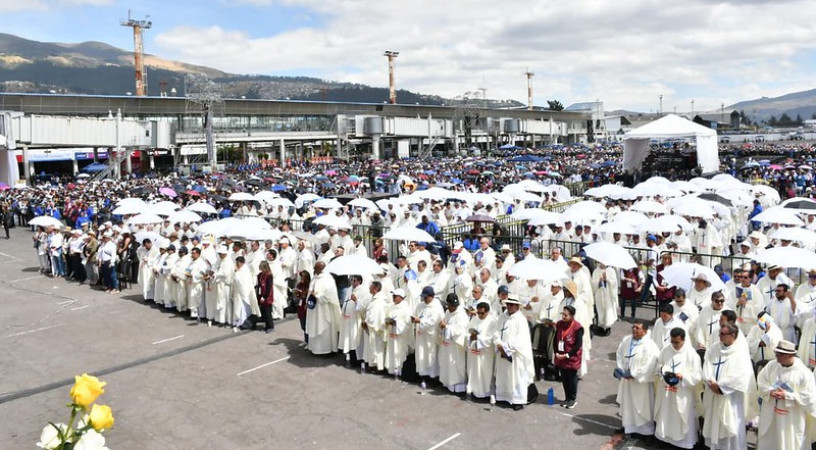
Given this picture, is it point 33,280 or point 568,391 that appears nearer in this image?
point 568,391

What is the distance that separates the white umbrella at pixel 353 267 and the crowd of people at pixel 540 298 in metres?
0.06

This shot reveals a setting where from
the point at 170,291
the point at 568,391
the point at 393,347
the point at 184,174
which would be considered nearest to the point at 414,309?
the point at 393,347

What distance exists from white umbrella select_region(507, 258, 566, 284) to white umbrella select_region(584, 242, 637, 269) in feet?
3.64

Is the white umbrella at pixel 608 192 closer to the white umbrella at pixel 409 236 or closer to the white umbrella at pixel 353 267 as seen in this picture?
the white umbrella at pixel 409 236

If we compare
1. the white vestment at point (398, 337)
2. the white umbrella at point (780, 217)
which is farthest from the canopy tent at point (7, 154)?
the white umbrella at point (780, 217)

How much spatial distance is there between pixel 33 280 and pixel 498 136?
90.8m

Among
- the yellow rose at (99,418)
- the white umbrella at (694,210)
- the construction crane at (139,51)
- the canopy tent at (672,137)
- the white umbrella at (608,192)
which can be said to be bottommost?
the yellow rose at (99,418)

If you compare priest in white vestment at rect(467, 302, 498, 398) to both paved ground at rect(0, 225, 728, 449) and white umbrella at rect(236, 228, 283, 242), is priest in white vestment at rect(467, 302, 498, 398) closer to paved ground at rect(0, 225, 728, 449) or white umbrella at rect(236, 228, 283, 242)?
paved ground at rect(0, 225, 728, 449)

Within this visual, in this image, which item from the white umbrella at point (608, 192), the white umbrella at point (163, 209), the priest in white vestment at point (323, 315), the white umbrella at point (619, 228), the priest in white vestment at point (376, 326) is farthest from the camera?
the white umbrella at point (608, 192)

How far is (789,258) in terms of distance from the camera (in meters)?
9.34

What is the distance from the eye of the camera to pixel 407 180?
33.8 m

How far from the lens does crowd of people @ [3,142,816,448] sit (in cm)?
723

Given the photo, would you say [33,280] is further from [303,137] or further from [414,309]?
[303,137]

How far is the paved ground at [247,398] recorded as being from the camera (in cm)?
799
